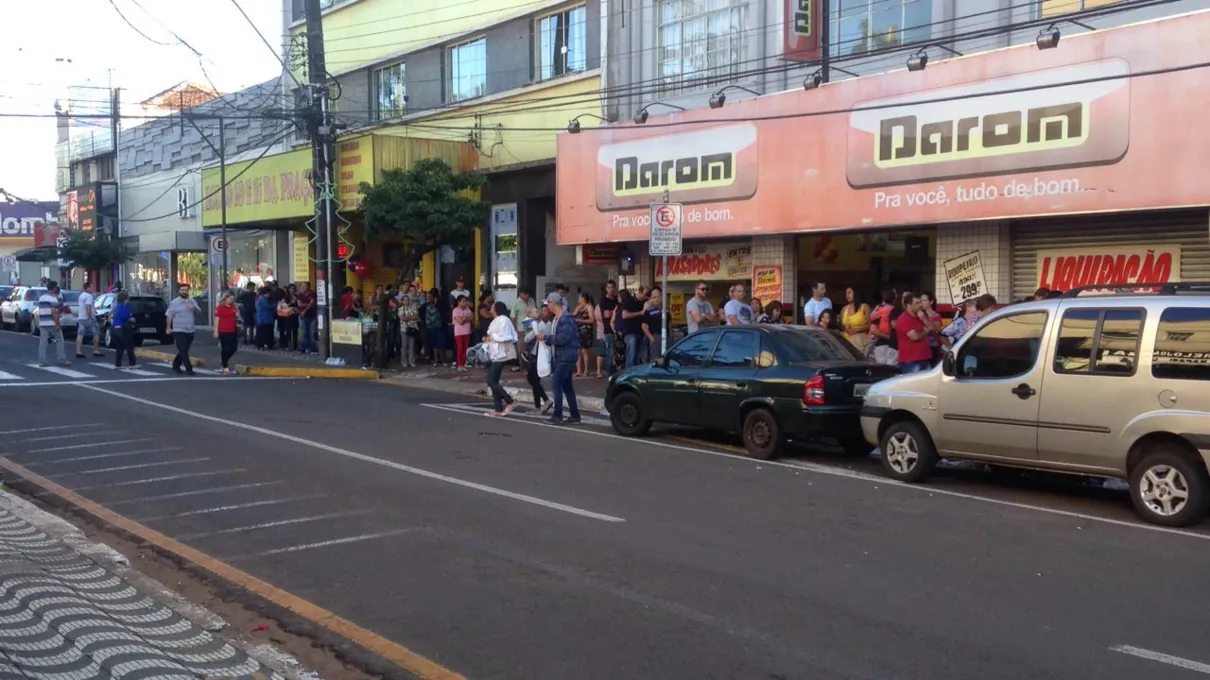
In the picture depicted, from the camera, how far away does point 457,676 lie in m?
5.23

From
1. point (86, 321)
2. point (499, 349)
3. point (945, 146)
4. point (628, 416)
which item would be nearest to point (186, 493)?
point (628, 416)

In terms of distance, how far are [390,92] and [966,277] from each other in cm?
1867

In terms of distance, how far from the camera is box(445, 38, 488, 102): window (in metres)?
26.6

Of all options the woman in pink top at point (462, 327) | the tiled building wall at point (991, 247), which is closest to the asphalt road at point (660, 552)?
the tiled building wall at point (991, 247)

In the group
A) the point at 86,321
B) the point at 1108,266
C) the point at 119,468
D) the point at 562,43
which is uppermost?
the point at 562,43

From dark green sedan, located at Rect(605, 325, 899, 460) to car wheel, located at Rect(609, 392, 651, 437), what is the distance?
0.02m

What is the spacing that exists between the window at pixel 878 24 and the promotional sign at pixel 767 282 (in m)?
3.83

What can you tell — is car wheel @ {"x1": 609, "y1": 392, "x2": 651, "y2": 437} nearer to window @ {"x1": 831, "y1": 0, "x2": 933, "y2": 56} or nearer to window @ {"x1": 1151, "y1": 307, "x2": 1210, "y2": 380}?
window @ {"x1": 1151, "y1": 307, "x2": 1210, "y2": 380}

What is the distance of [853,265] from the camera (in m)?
19.5

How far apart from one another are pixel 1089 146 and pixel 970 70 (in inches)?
87.0

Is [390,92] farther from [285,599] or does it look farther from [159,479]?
[285,599]

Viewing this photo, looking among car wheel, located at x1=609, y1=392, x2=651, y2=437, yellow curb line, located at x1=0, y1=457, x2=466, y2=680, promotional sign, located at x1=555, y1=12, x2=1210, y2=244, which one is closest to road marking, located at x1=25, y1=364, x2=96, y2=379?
promotional sign, located at x1=555, y1=12, x2=1210, y2=244

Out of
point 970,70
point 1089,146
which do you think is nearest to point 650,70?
point 970,70

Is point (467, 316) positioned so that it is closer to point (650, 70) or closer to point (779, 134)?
point (650, 70)
